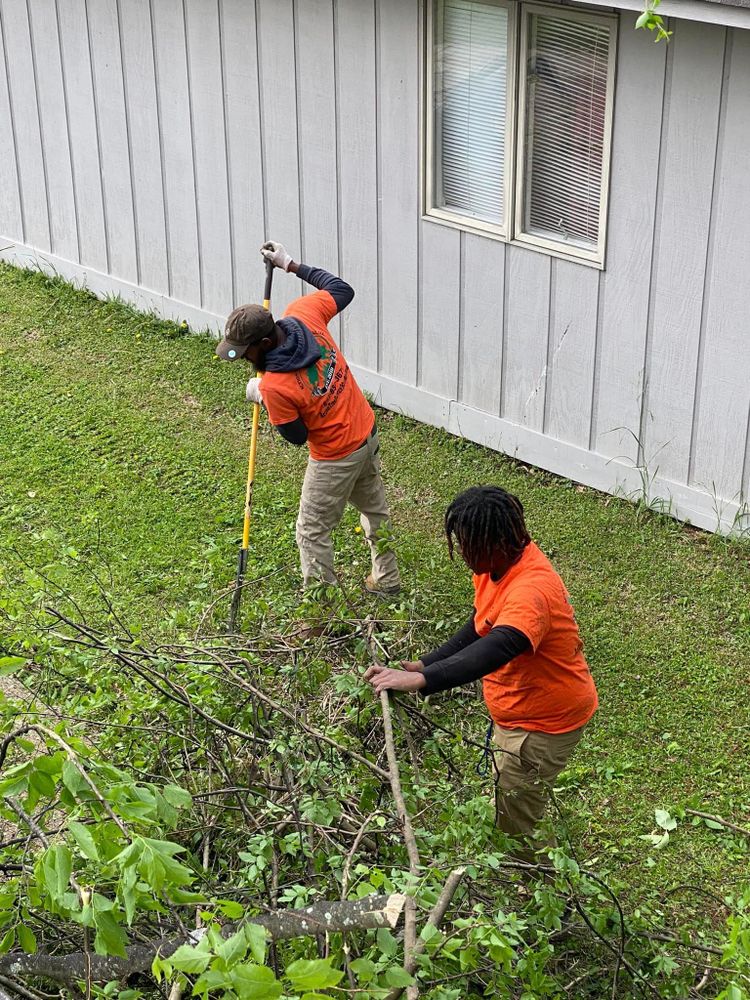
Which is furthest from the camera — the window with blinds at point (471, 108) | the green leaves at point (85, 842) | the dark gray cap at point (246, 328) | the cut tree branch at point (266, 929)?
the window with blinds at point (471, 108)

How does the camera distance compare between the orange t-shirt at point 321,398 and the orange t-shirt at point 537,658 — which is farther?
the orange t-shirt at point 321,398

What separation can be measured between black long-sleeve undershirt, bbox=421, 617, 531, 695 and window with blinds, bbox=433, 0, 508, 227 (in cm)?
429

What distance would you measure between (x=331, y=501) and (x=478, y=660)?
251cm

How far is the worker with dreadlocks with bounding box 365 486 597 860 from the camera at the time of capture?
4086 millimetres

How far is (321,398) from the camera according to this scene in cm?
621

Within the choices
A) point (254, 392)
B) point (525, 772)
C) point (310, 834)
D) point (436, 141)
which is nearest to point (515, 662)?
point (525, 772)

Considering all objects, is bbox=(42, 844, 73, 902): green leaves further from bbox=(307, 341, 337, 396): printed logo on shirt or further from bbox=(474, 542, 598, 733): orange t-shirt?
bbox=(307, 341, 337, 396): printed logo on shirt

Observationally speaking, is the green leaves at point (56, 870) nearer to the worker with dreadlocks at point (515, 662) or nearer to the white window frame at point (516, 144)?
the worker with dreadlocks at point (515, 662)

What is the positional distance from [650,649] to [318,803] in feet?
10.7

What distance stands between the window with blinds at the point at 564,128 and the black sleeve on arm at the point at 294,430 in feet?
7.58

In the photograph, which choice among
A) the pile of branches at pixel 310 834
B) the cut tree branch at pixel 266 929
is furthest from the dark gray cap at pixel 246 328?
the cut tree branch at pixel 266 929

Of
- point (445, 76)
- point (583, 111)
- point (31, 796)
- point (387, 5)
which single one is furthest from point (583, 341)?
point (31, 796)

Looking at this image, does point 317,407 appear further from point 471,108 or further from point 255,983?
point 255,983

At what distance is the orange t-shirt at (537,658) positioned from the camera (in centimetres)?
416
